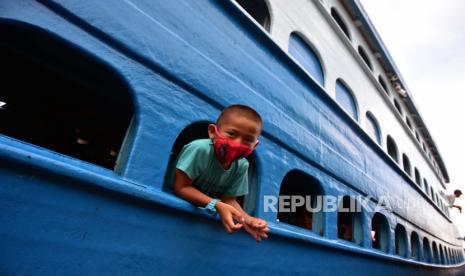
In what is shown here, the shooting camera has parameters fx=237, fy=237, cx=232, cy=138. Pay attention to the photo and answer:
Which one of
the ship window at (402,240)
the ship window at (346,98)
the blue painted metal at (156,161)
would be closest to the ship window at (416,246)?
the ship window at (402,240)

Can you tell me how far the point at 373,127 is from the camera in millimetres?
5324

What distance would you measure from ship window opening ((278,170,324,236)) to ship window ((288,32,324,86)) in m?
1.59

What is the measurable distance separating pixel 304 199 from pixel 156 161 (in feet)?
7.83

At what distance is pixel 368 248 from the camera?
3.45 m

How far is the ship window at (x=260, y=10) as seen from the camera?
115 inches

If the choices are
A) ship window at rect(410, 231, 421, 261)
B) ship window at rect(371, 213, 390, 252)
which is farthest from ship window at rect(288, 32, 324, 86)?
ship window at rect(410, 231, 421, 261)

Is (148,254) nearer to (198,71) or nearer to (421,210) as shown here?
(198,71)

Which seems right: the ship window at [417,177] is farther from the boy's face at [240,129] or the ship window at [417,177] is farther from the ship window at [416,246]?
the boy's face at [240,129]

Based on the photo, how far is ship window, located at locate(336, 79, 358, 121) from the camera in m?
4.18

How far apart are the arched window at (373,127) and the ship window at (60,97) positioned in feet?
15.6

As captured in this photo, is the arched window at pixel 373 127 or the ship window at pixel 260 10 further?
the arched window at pixel 373 127

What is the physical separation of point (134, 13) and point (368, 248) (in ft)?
13.2

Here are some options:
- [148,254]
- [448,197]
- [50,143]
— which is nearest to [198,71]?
[148,254]

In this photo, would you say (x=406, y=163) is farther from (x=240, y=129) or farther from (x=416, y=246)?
(x=240, y=129)
